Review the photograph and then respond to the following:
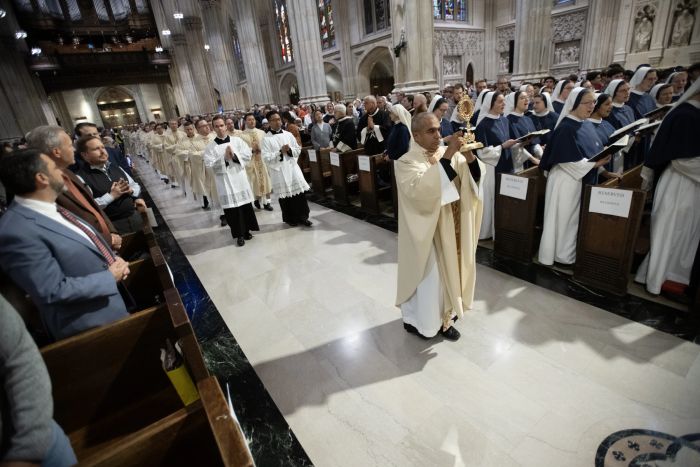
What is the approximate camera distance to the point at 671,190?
2975 mm

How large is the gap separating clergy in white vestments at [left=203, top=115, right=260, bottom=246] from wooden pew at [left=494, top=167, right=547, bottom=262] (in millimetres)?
3570

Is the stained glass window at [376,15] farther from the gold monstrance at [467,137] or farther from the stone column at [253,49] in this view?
the gold monstrance at [467,137]

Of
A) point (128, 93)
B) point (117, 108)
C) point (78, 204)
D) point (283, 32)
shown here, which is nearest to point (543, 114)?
point (78, 204)

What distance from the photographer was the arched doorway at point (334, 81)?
21750mm

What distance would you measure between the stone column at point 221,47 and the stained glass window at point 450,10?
14471mm

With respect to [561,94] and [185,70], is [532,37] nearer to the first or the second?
[561,94]

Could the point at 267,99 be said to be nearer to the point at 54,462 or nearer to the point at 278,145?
the point at 278,145

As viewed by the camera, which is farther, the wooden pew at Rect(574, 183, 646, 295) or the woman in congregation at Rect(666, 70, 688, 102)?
the woman in congregation at Rect(666, 70, 688, 102)

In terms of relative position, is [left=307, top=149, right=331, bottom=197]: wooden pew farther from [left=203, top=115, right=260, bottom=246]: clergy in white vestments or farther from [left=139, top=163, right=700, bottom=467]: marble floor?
[left=139, top=163, right=700, bottom=467]: marble floor

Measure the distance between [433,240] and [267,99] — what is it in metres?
18.5

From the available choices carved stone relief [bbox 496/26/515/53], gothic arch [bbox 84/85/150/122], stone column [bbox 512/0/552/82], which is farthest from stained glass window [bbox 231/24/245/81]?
stone column [bbox 512/0/552/82]

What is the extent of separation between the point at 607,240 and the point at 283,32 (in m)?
27.0

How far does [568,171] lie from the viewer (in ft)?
11.4

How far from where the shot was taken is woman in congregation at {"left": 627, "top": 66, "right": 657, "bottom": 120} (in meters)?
5.32
